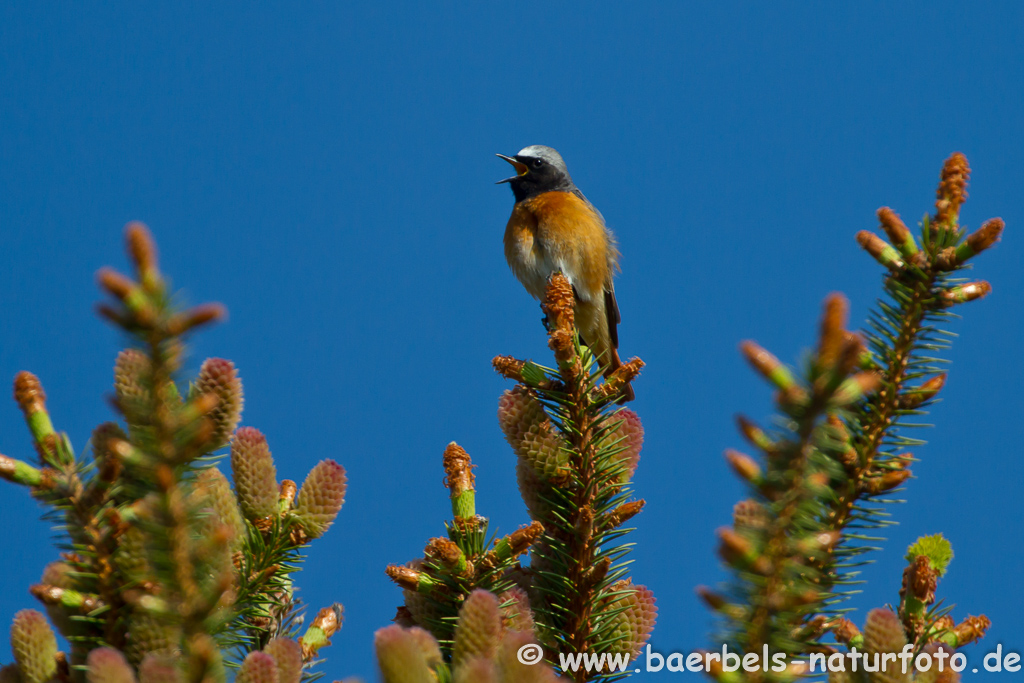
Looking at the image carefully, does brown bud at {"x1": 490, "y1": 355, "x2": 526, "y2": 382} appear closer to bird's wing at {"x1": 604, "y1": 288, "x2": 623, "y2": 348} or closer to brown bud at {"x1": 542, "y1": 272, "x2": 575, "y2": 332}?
brown bud at {"x1": 542, "y1": 272, "x2": 575, "y2": 332}

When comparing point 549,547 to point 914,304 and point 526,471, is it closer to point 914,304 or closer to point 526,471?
point 526,471

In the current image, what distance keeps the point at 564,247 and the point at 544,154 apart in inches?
61.3

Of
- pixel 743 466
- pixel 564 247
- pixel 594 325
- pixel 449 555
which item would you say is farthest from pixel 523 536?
pixel 594 325

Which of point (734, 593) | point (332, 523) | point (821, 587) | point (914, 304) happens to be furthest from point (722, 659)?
point (332, 523)

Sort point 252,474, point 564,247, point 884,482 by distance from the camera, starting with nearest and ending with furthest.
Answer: point 884,482
point 252,474
point 564,247

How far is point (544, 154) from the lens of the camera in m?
8.11

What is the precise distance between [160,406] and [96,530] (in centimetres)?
78

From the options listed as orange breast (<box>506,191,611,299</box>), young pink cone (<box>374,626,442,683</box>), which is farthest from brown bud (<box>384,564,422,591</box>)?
orange breast (<box>506,191,611,299</box>)

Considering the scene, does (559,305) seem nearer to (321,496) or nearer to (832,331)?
(321,496)

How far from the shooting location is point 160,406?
3.05 feet
